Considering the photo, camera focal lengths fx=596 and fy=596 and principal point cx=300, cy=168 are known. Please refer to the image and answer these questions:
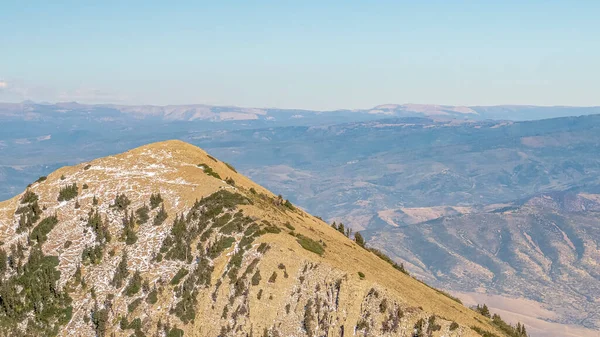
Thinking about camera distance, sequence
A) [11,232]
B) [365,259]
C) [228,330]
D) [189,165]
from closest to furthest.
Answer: [228,330] → [365,259] → [11,232] → [189,165]

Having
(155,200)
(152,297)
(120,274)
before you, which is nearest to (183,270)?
(152,297)

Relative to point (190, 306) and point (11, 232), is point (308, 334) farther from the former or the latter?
point (11, 232)

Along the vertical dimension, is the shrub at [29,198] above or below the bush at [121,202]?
below

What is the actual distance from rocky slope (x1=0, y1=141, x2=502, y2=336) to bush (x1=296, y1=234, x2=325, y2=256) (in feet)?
1.39

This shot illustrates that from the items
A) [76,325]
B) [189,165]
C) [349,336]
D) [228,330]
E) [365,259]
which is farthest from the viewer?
[189,165]

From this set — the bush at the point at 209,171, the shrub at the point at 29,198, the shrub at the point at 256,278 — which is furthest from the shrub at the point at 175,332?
the shrub at the point at 29,198

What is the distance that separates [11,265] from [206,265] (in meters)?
36.9

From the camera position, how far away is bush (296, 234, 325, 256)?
93938mm

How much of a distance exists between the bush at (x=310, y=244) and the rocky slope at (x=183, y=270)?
425 millimetres

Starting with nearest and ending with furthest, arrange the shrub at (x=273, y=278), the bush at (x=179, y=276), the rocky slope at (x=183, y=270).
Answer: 1. the rocky slope at (x=183, y=270)
2. the shrub at (x=273, y=278)
3. the bush at (x=179, y=276)

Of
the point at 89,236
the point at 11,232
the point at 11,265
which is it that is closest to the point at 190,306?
the point at 89,236

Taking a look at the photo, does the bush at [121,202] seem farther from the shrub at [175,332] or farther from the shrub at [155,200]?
the shrub at [175,332]

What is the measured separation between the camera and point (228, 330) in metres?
82.8

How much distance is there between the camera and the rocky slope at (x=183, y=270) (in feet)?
267
